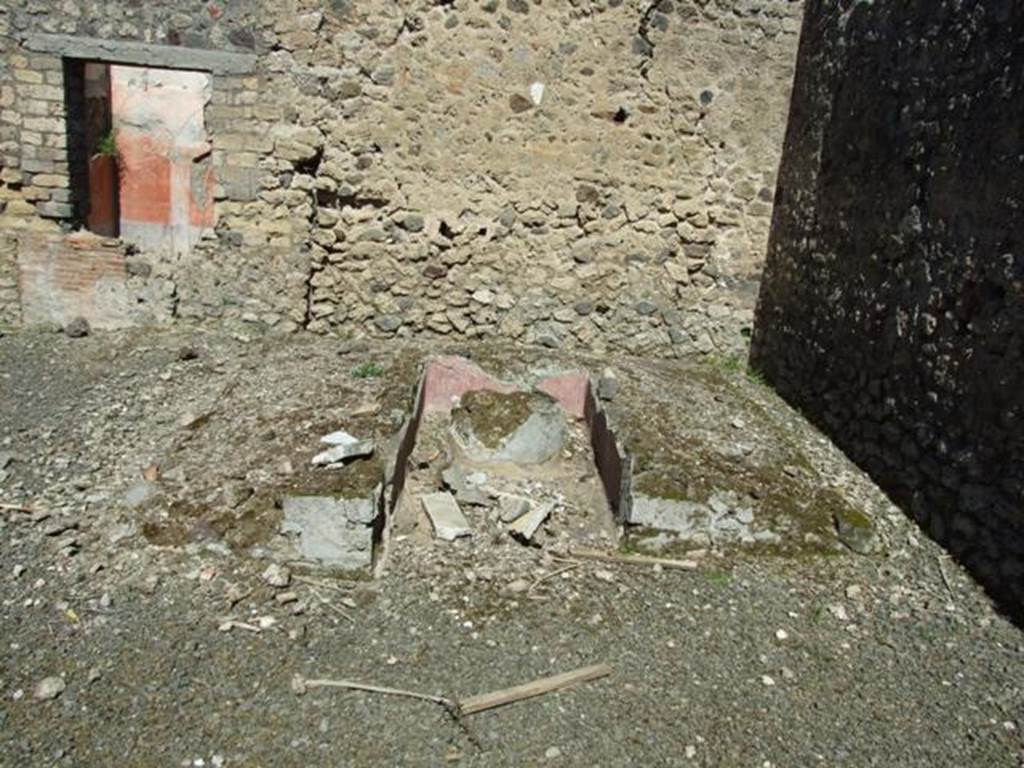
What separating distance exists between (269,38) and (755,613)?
455 cm

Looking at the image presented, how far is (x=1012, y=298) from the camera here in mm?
3406

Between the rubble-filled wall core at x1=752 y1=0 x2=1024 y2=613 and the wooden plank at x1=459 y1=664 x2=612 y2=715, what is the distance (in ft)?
5.78

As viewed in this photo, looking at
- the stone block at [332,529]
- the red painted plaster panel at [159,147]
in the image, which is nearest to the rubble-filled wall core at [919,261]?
the stone block at [332,529]

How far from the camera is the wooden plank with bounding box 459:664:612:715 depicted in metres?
2.66

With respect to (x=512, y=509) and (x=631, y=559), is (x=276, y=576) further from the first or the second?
(x=631, y=559)

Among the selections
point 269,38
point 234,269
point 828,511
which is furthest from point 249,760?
point 269,38

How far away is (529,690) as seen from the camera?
2.75 metres

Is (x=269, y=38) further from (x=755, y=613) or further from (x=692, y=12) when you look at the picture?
(x=755, y=613)

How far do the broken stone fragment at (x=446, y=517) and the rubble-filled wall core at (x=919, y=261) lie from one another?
2.16 m

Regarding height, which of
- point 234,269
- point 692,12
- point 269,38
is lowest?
point 234,269

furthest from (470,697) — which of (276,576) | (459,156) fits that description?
(459,156)

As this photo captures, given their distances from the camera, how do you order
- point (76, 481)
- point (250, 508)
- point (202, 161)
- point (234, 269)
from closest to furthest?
point (250, 508) → point (76, 481) → point (234, 269) → point (202, 161)

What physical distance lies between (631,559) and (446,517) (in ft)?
2.87

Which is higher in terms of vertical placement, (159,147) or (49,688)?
(159,147)
